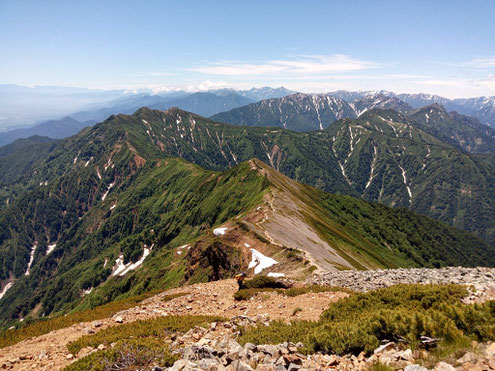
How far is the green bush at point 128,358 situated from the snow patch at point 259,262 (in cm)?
3805

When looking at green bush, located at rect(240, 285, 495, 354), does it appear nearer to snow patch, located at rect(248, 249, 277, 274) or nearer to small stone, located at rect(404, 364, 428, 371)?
small stone, located at rect(404, 364, 428, 371)

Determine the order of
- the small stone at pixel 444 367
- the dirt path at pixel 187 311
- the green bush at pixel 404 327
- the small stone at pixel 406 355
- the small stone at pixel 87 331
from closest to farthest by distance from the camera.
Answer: the small stone at pixel 444 367
the small stone at pixel 406 355
the green bush at pixel 404 327
the dirt path at pixel 187 311
the small stone at pixel 87 331

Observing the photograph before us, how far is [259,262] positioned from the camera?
55281 millimetres

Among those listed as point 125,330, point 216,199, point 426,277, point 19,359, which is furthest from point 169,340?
point 216,199

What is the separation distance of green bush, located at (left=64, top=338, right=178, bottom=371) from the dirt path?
8.49 feet

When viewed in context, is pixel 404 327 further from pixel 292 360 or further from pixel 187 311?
pixel 187 311

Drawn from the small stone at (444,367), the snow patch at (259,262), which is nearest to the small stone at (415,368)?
the small stone at (444,367)

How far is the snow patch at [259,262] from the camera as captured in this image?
5312 centimetres

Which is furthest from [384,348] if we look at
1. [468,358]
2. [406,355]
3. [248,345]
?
[248,345]

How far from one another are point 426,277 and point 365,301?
1631cm

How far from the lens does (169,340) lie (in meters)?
17.6

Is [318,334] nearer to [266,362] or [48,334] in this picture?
[266,362]

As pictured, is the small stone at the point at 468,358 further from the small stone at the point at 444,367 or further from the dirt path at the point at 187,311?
the dirt path at the point at 187,311

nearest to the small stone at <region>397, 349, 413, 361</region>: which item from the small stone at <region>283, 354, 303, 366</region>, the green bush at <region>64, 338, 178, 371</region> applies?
the small stone at <region>283, 354, 303, 366</region>
